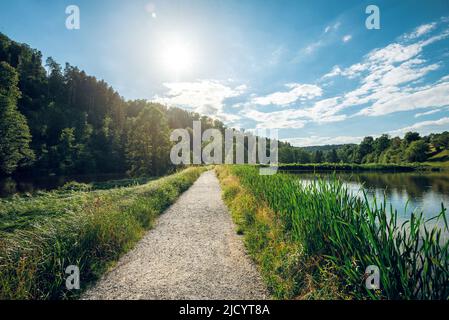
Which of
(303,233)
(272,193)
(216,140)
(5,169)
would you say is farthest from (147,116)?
(303,233)

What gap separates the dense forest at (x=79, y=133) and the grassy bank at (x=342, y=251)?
30.6 metres

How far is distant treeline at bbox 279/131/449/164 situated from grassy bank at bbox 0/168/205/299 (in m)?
44.3

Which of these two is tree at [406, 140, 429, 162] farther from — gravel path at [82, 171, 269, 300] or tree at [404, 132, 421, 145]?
gravel path at [82, 171, 269, 300]

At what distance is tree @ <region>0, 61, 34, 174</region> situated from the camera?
2564 cm

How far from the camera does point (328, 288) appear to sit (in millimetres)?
2941

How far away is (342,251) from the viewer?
2.92 m

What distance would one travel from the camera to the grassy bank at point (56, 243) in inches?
124

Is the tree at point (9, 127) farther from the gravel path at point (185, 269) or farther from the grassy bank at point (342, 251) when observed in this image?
the grassy bank at point (342, 251)

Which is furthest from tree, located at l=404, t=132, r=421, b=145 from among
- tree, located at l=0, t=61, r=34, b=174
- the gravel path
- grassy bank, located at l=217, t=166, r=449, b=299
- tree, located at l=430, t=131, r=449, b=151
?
tree, located at l=0, t=61, r=34, b=174

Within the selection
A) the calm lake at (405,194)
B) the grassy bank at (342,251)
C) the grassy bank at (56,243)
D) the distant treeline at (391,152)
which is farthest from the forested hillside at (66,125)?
the distant treeline at (391,152)

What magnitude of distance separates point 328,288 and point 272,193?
3960 mm

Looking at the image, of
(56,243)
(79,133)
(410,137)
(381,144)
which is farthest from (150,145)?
(410,137)

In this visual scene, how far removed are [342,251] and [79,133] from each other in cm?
5544
